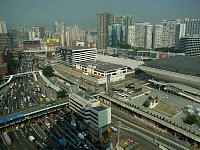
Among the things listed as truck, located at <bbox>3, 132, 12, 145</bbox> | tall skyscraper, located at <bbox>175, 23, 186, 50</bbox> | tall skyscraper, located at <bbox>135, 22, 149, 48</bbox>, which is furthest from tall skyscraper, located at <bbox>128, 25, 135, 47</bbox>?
truck, located at <bbox>3, 132, 12, 145</bbox>

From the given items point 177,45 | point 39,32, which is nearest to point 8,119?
point 177,45

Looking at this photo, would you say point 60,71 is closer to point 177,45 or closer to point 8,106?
point 8,106

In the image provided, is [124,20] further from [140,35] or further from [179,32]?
[179,32]

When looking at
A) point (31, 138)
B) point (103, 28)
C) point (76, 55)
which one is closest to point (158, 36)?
point (103, 28)

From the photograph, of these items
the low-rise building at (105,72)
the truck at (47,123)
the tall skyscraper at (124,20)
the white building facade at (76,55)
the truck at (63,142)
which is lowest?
the truck at (63,142)

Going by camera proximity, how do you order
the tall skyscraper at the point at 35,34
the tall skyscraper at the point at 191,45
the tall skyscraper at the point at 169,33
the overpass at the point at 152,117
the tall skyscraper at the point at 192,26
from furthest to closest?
the tall skyscraper at the point at 35,34
the tall skyscraper at the point at 192,26
the tall skyscraper at the point at 169,33
the tall skyscraper at the point at 191,45
the overpass at the point at 152,117

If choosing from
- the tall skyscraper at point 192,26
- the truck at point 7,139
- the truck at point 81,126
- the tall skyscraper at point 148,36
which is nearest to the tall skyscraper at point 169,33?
the tall skyscraper at point 148,36

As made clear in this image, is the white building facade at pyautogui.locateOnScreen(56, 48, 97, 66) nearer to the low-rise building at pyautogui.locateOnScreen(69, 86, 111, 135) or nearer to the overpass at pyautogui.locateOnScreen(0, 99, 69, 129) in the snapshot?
the overpass at pyautogui.locateOnScreen(0, 99, 69, 129)

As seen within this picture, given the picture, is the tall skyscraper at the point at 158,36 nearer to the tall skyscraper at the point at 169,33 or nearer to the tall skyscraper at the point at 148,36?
the tall skyscraper at the point at 169,33
